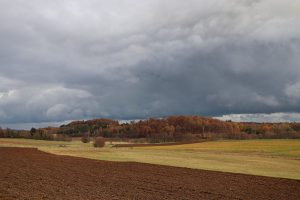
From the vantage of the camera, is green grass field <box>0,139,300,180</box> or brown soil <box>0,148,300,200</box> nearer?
brown soil <box>0,148,300,200</box>

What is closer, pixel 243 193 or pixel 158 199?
pixel 158 199

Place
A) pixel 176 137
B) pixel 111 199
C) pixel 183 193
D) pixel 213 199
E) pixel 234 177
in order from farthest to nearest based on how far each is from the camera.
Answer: pixel 176 137 < pixel 234 177 < pixel 183 193 < pixel 213 199 < pixel 111 199

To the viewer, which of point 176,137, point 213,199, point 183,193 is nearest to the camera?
point 213,199

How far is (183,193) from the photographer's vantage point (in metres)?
24.1

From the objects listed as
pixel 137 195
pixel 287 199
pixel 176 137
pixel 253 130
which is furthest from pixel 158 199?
pixel 253 130

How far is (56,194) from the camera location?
22047 millimetres

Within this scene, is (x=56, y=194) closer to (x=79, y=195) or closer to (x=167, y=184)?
(x=79, y=195)

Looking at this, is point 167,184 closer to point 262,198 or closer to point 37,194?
point 262,198

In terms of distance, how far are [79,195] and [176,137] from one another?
120 metres

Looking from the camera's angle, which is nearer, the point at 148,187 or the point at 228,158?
the point at 148,187

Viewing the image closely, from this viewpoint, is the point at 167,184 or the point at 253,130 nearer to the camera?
the point at 167,184

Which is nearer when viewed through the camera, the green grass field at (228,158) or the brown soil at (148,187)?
the brown soil at (148,187)

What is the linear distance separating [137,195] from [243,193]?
743cm

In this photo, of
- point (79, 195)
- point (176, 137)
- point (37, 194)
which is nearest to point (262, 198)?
point (79, 195)
